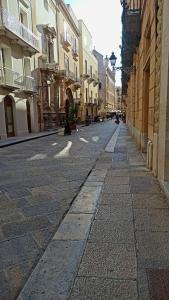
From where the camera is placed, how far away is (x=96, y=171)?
20.6ft

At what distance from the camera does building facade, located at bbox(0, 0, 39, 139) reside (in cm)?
1622

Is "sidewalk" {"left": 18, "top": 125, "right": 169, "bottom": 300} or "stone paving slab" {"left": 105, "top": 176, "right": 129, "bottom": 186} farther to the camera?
"stone paving slab" {"left": 105, "top": 176, "right": 129, "bottom": 186}

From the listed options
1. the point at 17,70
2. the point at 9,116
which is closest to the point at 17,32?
the point at 17,70

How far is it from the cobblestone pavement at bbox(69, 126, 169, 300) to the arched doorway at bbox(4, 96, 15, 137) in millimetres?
14400

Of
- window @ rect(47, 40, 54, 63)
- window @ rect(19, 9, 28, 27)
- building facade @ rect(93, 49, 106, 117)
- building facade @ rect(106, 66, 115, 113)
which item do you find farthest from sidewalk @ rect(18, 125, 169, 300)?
building facade @ rect(106, 66, 115, 113)

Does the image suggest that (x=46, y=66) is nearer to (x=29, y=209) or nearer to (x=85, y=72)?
(x=85, y=72)

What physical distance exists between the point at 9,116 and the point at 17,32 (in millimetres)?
5397

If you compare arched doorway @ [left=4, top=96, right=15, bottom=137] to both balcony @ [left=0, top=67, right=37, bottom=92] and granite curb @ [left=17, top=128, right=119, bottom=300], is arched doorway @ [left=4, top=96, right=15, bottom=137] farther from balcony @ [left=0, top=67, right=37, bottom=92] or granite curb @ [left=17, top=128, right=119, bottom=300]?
granite curb @ [left=17, top=128, right=119, bottom=300]

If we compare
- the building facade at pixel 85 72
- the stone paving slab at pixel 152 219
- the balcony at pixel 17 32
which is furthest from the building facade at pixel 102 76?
the stone paving slab at pixel 152 219

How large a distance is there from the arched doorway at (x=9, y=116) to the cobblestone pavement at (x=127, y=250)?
47.2 feet

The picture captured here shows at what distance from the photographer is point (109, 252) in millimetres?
2588

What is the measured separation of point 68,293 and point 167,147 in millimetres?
2940

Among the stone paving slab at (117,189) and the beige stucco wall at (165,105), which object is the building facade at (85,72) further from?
the beige stucco wall at (165,105)

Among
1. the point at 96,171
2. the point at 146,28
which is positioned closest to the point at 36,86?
the point at 146,28
